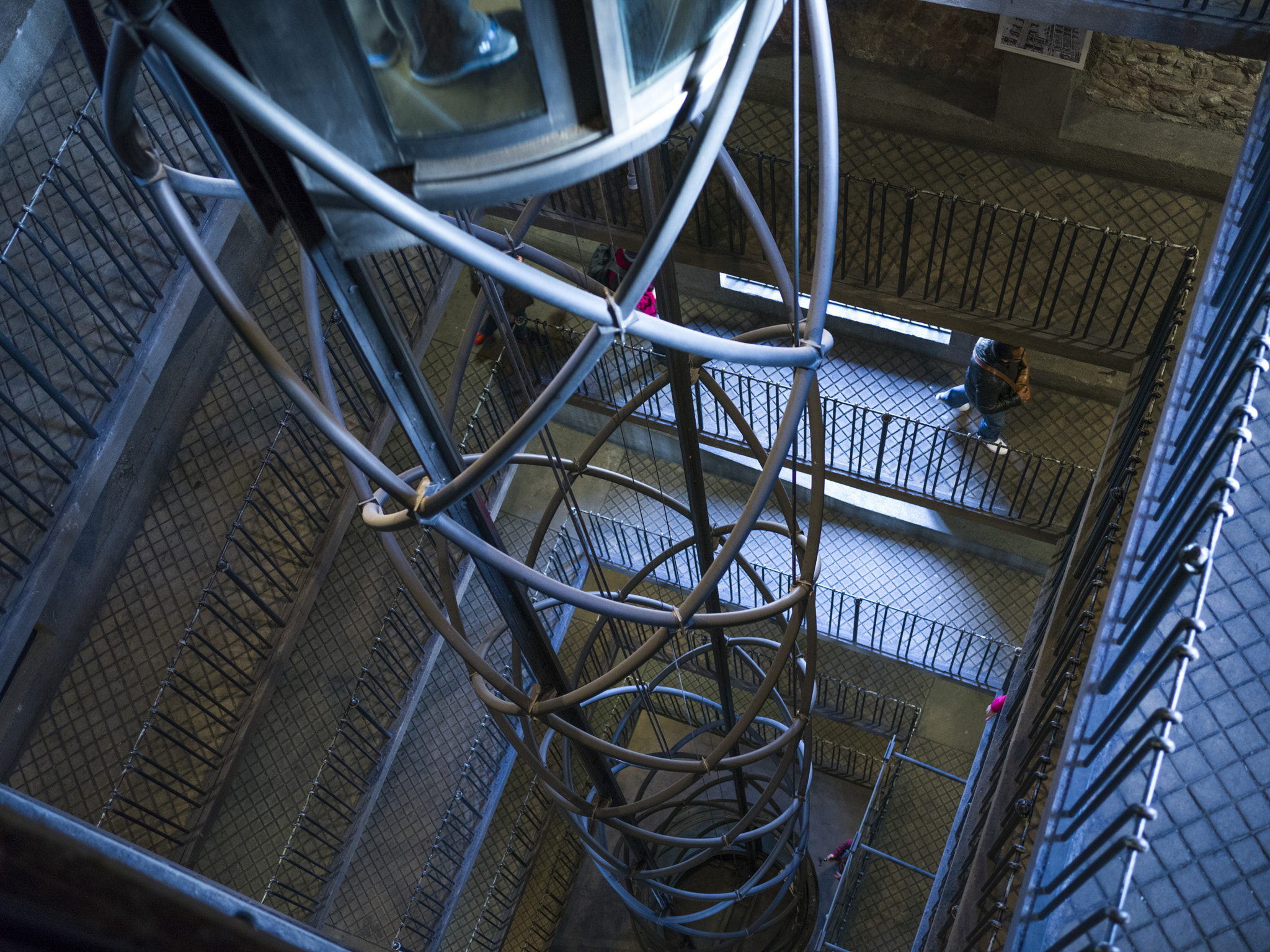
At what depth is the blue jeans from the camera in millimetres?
6418

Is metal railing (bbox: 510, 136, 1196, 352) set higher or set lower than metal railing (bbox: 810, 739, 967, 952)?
higher

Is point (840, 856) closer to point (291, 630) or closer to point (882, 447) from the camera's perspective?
point (882, 447)

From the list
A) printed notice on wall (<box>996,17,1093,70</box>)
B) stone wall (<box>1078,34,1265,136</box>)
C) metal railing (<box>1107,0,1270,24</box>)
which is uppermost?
stone wall (<box>1078,34,1265,136</box>)

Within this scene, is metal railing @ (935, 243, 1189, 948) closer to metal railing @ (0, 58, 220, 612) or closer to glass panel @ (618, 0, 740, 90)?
glass panel @ (618, 0, 740, 90)

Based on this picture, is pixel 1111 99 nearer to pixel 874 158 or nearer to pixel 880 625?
pixel 874 158

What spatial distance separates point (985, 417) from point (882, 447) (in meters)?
0.81

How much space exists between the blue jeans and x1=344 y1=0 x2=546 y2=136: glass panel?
4.96 meters

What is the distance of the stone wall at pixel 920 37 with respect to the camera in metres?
5.96

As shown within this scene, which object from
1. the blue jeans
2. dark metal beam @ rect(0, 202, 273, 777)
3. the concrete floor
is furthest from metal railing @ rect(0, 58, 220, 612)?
the concrete floor

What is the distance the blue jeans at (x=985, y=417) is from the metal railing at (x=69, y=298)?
14.4 feet

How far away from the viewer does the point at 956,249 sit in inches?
229

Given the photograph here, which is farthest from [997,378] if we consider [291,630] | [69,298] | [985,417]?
[69,298]

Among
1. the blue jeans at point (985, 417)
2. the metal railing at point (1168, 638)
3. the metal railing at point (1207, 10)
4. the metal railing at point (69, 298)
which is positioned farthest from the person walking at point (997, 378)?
the metal railing at point (69, 298)

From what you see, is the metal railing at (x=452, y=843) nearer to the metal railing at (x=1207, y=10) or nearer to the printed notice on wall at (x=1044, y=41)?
the printed notice on wall at (x=1044, y=41)
